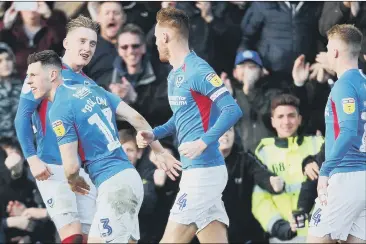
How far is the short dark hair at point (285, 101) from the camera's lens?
46.6 feet

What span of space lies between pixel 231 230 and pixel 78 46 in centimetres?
368

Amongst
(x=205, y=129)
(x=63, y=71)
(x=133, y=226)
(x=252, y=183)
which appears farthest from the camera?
(x=252, y=183)

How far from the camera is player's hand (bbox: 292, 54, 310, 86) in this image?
14.5m

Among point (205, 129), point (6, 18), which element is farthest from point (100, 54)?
point (205, 129)

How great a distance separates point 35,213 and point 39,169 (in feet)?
9.28

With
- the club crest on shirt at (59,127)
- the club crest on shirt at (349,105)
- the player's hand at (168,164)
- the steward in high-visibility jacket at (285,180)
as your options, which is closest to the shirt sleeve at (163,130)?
the player's hand at (168,164)

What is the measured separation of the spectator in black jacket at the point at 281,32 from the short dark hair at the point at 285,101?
422 millimetres

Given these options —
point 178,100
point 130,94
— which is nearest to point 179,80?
point 178,100

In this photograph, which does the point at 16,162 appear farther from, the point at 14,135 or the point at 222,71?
the point at 222,71

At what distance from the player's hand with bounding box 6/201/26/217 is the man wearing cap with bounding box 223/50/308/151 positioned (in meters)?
2.96

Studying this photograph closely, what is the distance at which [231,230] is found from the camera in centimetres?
1427

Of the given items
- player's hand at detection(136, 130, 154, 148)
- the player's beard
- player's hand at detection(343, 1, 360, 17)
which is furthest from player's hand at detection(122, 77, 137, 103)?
player's hand at detection(136, 130, 154, 148)

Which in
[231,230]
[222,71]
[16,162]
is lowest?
[231,230]

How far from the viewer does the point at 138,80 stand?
1455 centimetres
